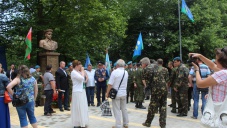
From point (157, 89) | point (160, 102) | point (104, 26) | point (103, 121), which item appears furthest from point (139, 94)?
point (104, 26)

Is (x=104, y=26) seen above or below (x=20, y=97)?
above

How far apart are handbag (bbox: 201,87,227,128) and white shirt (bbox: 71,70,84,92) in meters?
4.15

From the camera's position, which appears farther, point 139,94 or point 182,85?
point 139,94

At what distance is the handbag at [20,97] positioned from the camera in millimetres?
5828

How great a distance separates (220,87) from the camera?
352 cm

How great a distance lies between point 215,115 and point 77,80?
4357 mm

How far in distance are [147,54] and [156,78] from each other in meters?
20.7

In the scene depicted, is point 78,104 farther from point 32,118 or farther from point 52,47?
point 52,47

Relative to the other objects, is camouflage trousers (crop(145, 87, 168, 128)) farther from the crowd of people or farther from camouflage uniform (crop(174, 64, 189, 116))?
camouflage uniform (crop(174, 64, 189, 116))

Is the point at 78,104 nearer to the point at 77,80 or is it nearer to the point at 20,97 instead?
the point at 77,80

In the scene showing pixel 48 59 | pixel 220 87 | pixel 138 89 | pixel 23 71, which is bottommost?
pixel 138 89

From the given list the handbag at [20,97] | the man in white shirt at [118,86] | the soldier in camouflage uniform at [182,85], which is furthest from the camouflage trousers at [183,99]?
the handbag at [20,97]

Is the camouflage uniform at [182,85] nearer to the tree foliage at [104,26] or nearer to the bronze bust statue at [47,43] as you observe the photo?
the bronze bust statue at [47,43]

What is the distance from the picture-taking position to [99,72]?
11359 millimetres
